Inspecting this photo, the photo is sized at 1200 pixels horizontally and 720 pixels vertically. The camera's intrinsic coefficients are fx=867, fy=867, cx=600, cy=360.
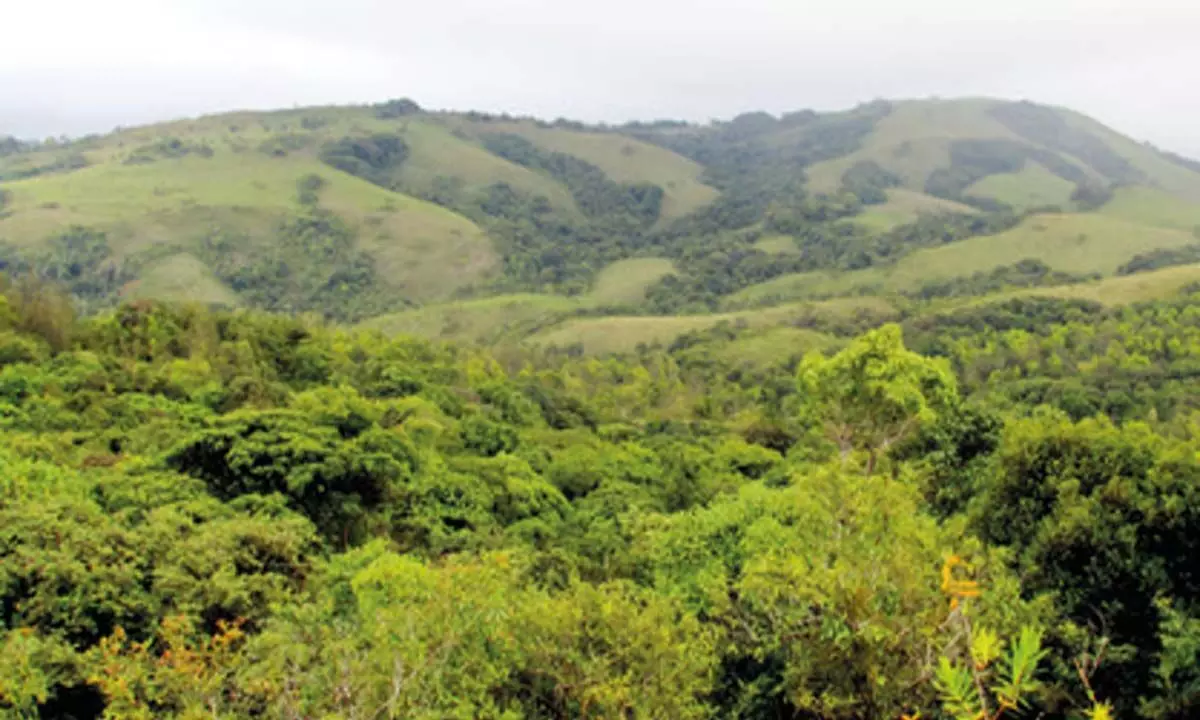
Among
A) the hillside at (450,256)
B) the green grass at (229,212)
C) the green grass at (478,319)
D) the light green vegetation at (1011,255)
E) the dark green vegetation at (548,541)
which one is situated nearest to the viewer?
the dark green vegetation at (548,541)

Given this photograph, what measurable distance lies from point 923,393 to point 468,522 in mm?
14242

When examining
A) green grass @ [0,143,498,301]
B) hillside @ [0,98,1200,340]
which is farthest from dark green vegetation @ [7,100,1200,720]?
green grass @ [0,143,498,301]

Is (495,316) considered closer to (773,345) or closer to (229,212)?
(773,345)

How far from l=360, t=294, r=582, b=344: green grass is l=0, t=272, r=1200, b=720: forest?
309 ft

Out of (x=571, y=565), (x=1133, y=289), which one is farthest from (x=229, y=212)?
(x=571, y=565)

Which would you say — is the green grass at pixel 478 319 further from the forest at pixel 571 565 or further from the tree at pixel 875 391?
the tree at pixel 875 391

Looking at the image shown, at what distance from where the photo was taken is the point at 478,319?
140 m

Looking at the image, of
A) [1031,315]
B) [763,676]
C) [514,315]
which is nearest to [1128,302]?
[1031,315]

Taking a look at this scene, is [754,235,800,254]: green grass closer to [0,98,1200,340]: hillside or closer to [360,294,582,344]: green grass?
[0,98,1200,340]: hillside

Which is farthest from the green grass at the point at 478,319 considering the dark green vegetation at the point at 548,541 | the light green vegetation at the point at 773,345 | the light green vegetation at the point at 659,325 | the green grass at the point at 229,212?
the dark green vegetation at the point at 548,541

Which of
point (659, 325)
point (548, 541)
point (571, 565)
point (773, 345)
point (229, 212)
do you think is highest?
point (229, 212)

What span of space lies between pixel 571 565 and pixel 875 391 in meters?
10.5

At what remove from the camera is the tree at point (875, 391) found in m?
24.6

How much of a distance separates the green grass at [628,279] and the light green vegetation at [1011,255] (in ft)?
64.5
